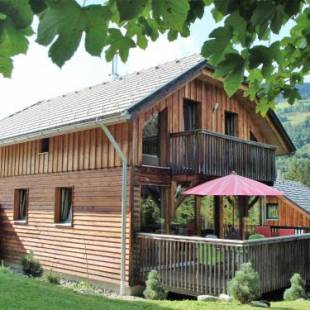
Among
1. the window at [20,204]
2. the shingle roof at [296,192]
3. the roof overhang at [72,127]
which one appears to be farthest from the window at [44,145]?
the shingle roof at [296,192]

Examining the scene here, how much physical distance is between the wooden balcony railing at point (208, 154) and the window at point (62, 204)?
12.1ft

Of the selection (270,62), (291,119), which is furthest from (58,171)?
(291,119)

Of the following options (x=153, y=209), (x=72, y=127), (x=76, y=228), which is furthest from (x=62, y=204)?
(x=153, y=209)

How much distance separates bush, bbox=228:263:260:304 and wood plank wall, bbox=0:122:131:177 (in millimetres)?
4280

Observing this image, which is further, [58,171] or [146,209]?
[58,171]

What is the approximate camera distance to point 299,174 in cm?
5975

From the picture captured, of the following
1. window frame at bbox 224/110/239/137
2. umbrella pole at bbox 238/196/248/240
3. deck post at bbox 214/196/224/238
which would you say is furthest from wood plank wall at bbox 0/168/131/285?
window frame at bbox 224/110/239/137

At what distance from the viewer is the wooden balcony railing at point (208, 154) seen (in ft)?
40.0

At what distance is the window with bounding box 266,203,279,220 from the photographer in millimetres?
27469

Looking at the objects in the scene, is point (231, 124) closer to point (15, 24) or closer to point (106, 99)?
point (106, 99)

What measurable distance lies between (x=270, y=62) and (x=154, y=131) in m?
10.7

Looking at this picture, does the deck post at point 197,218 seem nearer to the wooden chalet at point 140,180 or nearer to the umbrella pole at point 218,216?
the wooden chalet at point 140,180

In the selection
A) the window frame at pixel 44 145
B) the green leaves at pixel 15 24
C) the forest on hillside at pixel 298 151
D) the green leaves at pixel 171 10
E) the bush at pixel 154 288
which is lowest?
the bush at pixel 154 288

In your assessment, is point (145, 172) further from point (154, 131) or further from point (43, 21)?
point (43, 21)
